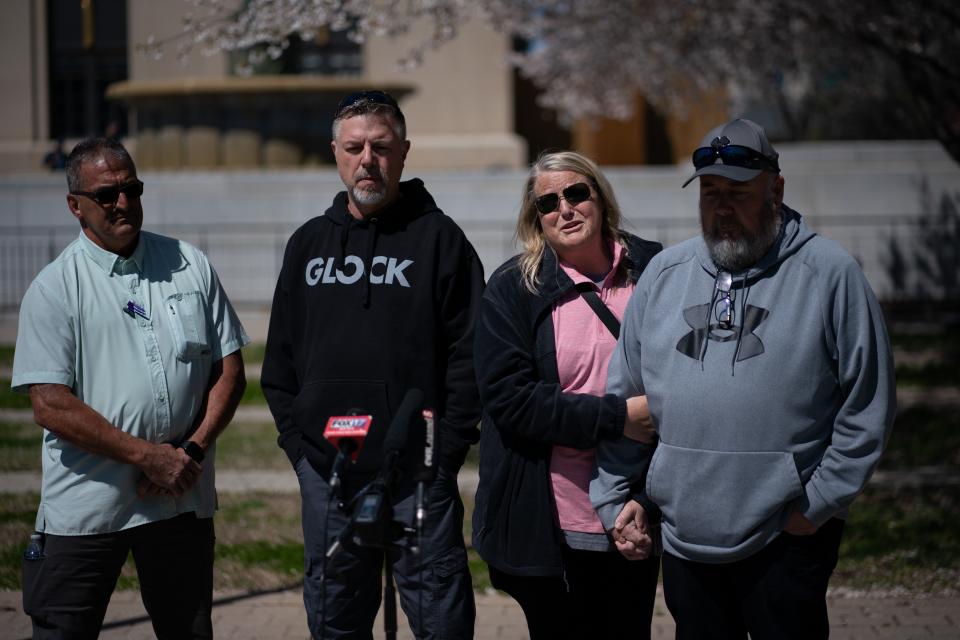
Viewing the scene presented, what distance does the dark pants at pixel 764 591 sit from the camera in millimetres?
3383

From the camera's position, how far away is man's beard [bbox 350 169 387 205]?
394 centimetres

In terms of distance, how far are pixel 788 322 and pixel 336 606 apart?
1751 millimetres

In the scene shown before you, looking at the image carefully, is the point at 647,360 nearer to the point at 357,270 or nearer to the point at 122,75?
the point at 357,270

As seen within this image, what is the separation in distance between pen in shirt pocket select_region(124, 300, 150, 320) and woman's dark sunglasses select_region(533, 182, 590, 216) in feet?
4.64

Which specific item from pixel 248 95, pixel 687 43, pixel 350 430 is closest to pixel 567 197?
pixel 350 430

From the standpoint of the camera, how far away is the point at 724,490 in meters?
3.36

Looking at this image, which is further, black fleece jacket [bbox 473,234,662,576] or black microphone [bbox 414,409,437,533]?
black fleece jacket [bbox 473,234,662,576]

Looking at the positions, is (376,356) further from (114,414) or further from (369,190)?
(114,414)

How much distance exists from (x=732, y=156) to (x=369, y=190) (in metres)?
1.25

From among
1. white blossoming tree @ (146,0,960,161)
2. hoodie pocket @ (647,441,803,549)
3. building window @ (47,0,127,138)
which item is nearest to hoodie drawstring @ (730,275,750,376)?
hoodie pocket @ (647,441,803,549)

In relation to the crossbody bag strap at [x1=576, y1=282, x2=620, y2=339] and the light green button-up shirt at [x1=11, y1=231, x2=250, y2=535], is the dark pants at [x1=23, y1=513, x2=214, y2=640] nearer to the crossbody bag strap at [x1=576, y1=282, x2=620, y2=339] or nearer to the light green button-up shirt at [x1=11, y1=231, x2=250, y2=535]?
the light green button-up shirt at [x1=11, y1=231, x2=250, y2=535]

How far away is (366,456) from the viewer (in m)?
3.81

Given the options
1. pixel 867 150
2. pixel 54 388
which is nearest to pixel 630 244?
pixel 54 388

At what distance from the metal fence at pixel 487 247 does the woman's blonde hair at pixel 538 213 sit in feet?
41.2
